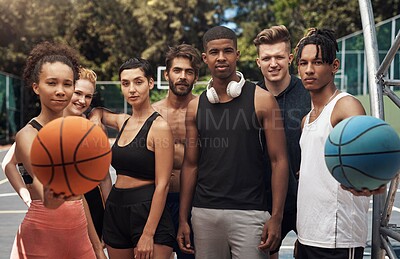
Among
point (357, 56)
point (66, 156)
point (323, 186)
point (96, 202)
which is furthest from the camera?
point (357, 56)

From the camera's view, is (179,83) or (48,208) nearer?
(48,208)

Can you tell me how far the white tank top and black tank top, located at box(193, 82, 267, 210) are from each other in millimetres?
369

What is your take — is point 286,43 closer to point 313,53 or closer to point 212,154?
point 313,53

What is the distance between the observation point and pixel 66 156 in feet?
10.4

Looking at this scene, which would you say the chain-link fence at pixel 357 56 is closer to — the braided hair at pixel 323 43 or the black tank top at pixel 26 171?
the braided hair at pixel 323 43

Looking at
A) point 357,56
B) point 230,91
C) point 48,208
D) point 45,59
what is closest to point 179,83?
point 230,91

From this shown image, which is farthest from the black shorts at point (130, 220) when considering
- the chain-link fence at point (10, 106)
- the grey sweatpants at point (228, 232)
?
the chain-link fence at point (10, 106)

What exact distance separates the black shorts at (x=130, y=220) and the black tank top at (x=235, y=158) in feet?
1.24

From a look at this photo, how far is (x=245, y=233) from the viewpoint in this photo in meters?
3.95

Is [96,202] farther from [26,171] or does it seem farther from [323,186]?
[323,186]

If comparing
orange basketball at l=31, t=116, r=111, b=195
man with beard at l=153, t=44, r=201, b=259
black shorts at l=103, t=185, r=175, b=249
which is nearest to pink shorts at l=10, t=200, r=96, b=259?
orange basketball at l=31, t=116, r=111, b=195

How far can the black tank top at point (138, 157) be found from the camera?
13.5 ft

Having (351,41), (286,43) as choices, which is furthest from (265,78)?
(351,41)

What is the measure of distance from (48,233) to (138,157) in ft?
2.81
